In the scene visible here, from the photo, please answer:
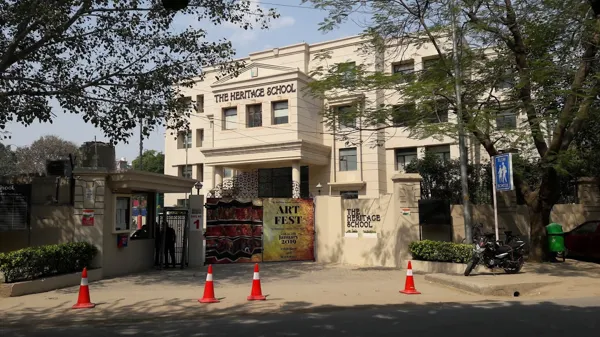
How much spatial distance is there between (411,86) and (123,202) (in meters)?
8.51

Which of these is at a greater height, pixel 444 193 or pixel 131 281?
pixel 444 193

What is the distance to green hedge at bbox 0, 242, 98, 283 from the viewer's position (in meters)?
10.5

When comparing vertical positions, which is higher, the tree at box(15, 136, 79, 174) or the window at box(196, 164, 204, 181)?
the tree at box(15, 136, 79, 174)

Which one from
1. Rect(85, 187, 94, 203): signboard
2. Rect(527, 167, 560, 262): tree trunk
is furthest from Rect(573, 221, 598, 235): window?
Rect(85, 187, 94, 203): signboard

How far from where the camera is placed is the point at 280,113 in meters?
29.6

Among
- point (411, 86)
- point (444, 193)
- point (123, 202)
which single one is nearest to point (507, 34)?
point (411, 86)

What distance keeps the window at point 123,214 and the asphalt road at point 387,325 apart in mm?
6007

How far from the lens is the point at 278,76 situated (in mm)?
29250

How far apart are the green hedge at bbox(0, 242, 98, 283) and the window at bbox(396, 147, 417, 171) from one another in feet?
72.1

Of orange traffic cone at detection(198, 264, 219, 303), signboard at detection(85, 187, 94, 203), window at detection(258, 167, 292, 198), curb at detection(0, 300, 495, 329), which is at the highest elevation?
window at detection(258, 167, 292, 198)

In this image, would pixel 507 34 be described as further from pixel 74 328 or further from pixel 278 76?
pixel 278 76

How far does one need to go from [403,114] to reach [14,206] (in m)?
10.6

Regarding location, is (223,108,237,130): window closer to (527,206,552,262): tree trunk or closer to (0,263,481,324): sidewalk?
(0,263,481,324): sidewalk

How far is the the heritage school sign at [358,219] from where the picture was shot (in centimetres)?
1602
